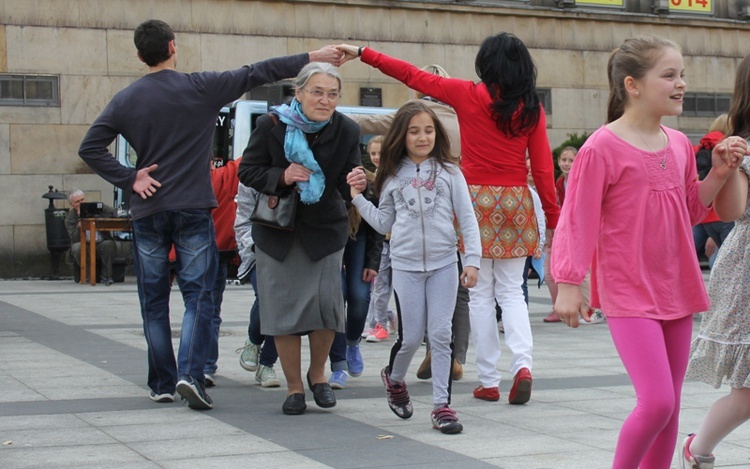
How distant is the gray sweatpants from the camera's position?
20.5 feet

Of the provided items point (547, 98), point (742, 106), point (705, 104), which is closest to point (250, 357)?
point (742, 106)

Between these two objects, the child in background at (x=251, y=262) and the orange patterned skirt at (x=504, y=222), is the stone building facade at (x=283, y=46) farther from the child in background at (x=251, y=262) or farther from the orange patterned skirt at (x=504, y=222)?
the orange patterned skirt at (x=504, y=222)

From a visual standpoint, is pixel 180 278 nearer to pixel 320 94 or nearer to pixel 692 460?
pixel 320 94

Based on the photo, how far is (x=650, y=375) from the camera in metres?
4.04

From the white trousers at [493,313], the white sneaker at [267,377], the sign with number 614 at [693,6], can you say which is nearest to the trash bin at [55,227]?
the white sneaker at [267,377]

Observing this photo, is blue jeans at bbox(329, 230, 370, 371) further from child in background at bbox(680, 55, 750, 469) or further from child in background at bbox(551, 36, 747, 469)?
child in background at bbox(551, 36, 747, 469)

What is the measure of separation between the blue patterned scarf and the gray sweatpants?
24.0 inches

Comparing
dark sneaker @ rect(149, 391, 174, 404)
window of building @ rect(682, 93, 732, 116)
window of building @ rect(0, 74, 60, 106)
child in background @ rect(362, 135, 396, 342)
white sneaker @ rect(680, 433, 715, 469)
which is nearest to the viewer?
white sneaker @ rect(680, 433, 715, 469)

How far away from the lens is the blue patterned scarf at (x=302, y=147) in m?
6.41

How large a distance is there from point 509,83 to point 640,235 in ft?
9.36

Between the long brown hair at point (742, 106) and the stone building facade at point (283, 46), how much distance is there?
16.3m

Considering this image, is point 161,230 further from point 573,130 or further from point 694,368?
point 573,130

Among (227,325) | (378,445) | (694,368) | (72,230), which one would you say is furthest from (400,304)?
(72,230)

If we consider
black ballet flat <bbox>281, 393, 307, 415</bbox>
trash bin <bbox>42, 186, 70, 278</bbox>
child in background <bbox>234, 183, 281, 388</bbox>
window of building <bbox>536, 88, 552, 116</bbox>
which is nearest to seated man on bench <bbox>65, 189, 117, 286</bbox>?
trash bin <bbox>42, 186, 70, 278</bbox>
